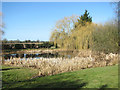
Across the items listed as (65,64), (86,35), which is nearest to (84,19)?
(86,35)

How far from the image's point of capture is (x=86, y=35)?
1317 centimetres

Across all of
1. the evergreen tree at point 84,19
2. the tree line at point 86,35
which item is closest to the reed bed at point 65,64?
the tree line at point 86,35

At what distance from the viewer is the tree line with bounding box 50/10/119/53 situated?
29.9 feet

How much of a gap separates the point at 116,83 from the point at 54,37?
14729 mm

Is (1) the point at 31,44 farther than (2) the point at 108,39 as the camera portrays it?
Yes

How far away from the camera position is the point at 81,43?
1376 centimetres

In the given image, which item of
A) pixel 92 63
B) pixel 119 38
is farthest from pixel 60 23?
pixel 92 63

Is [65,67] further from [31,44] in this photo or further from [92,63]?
[31,44]

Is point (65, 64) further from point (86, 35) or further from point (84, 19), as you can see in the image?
point (84, 19)

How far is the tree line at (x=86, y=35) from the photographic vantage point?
9.10m

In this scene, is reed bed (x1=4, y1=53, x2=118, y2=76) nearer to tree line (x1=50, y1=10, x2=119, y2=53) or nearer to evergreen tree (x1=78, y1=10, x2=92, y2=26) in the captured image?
tree line (x1=50, y1=10, x2=119, y2=53)

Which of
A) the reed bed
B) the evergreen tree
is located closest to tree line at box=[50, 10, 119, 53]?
the evergreen tree

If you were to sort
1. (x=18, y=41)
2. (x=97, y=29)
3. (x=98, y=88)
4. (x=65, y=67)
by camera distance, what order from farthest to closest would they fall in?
(x=18, y=41) → (x=97, y=29) → (x=65, y=67) → (x=98, y=88)

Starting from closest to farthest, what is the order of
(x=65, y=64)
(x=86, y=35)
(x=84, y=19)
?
(x=65, y=64) → (x=86, y=35) → (x=84, y=19)
